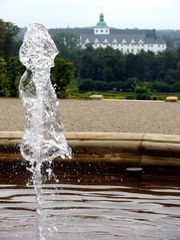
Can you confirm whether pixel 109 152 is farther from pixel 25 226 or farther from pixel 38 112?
pixel 25 226

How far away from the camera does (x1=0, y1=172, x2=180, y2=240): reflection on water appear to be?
16.4ft

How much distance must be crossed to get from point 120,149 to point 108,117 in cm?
683

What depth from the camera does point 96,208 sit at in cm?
571

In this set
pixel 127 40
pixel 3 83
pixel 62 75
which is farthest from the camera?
pixel 127 40

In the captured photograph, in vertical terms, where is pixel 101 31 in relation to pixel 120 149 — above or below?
below

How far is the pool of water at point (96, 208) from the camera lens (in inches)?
198

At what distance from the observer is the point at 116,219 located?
5395 mm

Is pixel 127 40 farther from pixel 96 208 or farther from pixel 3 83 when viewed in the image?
pixel 96 208

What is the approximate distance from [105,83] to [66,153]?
169ft

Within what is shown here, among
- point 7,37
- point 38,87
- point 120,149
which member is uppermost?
point 38,87

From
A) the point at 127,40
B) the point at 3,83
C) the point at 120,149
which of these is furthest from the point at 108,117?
the point at 127,40

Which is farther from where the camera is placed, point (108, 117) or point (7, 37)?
point (7, 37)

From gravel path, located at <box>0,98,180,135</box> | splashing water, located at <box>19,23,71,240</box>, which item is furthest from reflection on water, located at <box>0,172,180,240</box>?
gravel path, located at <box>0,98,180,135</box>

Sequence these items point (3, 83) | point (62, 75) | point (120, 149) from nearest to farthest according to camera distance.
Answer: point (120, 149)
point (3, 83)
point (62, 75)
